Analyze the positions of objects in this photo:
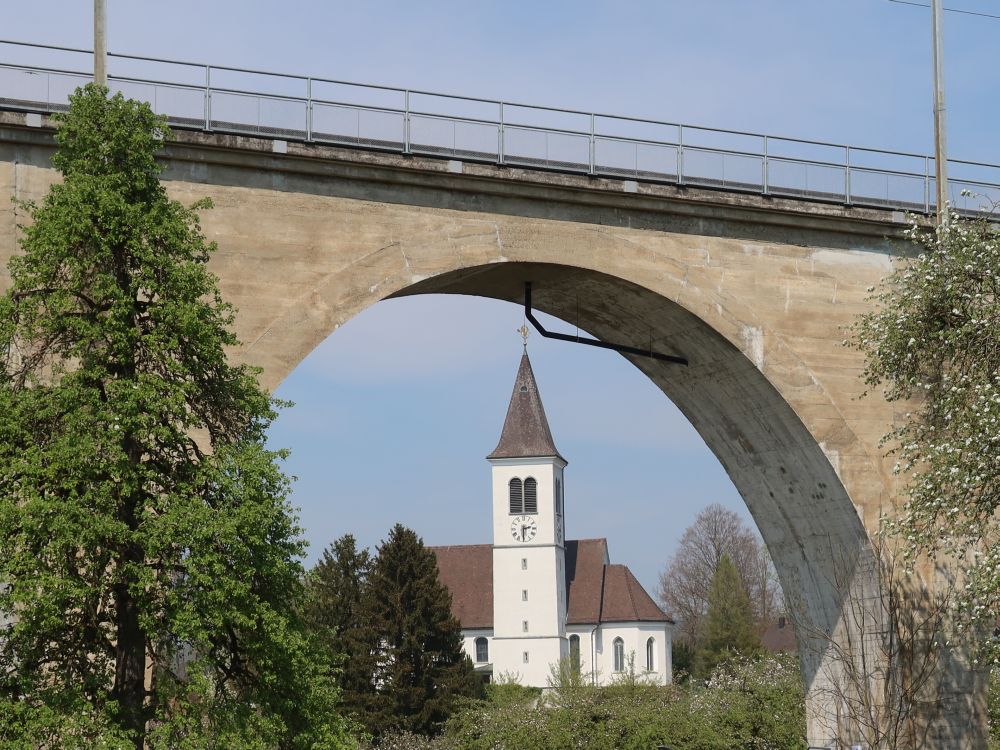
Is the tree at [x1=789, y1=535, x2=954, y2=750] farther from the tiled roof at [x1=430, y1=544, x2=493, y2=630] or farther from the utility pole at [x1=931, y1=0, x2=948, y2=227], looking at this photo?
the tiled roof at [x1=430, y1=544, x2=493, y2=630]

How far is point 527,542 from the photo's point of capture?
298 feet

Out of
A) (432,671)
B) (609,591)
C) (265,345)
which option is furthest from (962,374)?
(609,591)

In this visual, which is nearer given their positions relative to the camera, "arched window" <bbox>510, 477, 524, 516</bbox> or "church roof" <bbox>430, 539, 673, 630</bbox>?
"church roof" <bbox>430, 539, 673, 630</bbox>

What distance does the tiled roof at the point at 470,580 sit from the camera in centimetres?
8944

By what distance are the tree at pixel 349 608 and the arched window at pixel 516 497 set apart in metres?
33.0

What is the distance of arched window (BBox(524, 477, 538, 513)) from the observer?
301ft

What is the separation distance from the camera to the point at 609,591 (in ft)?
304

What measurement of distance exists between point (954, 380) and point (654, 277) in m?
4.13

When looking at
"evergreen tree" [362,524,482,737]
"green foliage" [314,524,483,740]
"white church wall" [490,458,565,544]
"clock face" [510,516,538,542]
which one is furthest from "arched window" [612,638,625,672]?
"evergreen tree" [362,524,482,737]

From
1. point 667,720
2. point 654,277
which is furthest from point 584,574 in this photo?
point 654,277

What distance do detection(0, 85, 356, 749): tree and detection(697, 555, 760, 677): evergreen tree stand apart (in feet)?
216

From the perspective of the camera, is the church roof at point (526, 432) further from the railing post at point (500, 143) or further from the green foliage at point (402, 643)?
the railing post at point (500, 143)

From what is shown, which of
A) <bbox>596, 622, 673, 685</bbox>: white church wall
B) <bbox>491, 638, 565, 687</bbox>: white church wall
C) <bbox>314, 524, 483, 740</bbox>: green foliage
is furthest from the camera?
<bbox>596, 622, 673, 685</bbox>: white church wall

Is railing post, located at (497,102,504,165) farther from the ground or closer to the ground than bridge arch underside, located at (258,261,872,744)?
farther from the ground
